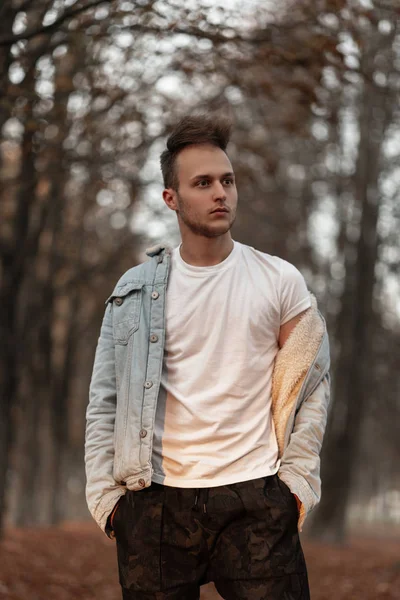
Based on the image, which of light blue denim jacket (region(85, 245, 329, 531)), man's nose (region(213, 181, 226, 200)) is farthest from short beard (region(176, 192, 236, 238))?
light blue denim jacket (region(85, 245, 329, 531))

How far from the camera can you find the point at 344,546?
789 inches

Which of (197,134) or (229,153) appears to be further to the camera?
(229,153)

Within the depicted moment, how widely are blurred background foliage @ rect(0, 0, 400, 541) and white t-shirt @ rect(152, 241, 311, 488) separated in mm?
3682

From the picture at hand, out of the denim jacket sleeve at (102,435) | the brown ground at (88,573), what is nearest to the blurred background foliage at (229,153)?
the brown ground at (88,573)

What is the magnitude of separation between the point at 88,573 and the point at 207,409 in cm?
1010

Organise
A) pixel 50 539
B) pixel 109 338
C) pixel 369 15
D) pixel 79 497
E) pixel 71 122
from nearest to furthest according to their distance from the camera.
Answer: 1. pixel 109 338
2. pixel 369 15
3. pixel 71 122
4. pixel 50 539
5. pixel 79 497

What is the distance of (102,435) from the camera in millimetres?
4285

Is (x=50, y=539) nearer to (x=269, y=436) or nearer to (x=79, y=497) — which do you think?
(x=269, y=436)

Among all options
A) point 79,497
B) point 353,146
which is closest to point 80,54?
point 353,146

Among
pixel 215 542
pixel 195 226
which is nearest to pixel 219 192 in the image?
pixel 195 226

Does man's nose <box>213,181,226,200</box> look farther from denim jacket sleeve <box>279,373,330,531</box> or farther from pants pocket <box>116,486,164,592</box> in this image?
pants pocket <box>116,486,164,592</box>

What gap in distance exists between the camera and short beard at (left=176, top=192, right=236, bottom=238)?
4.26m

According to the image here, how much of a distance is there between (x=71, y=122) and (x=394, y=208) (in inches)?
355

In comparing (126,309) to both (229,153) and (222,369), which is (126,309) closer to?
(222,369)
